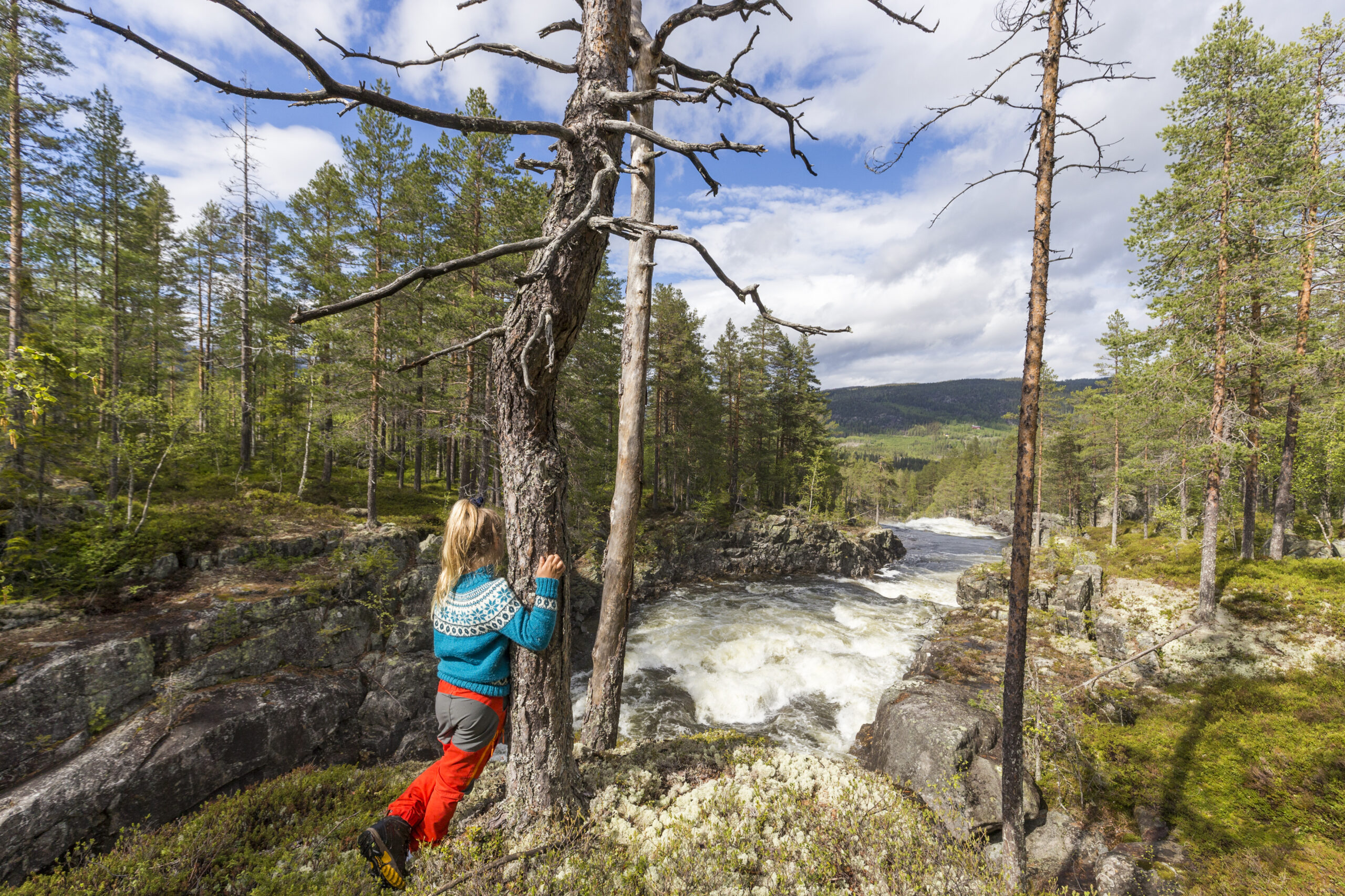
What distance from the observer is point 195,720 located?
27.7ft

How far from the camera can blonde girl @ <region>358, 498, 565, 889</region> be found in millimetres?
3580

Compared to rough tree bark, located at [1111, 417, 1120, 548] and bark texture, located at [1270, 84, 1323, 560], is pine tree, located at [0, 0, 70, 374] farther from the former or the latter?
rough tree bark, located at [1111, 417, 1120, 548]

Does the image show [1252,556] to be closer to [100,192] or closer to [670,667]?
[670,667]

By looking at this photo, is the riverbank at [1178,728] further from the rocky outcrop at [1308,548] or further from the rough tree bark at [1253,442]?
the rocky outcrop at [1308,548]

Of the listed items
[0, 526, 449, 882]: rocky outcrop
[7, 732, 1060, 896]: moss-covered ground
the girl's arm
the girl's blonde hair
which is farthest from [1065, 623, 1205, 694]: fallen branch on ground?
[0, 526, 449, 882]: rocky outcrop

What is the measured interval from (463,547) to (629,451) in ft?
9.90

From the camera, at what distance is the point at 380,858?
3.44 metres

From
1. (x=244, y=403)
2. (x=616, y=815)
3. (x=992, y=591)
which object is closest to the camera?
(x=616, y=815)

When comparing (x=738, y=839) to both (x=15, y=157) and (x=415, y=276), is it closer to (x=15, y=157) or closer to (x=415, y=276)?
(x=415, y=276)

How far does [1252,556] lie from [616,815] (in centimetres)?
2336

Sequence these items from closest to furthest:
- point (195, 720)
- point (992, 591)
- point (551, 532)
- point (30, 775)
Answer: point (551, 532) < point (30, 775) < point (195, 720) < point (992, 591)

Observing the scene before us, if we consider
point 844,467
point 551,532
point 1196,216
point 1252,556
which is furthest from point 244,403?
point 844,467

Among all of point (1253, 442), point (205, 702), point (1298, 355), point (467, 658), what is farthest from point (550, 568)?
point (1298, 355)

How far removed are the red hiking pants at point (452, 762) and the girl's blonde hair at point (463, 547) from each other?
0.79m
